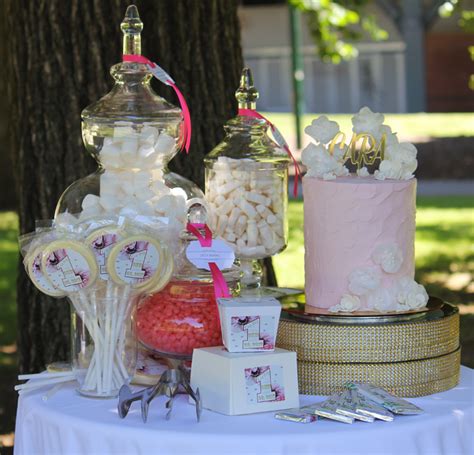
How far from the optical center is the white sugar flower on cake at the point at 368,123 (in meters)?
2.18

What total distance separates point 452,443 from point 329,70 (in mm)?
18308

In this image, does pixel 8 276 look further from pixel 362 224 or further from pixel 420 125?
pixel 420 125

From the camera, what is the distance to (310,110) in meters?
19.5

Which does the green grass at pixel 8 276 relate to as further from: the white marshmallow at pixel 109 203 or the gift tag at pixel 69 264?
the gift tag at pixel 69 264

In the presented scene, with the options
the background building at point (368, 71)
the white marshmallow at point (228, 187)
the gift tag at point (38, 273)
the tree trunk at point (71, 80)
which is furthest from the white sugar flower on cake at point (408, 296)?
the background building at point (368, 71)

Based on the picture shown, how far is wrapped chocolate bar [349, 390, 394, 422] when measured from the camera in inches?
69.8

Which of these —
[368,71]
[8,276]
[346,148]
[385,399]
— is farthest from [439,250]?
[368,71]

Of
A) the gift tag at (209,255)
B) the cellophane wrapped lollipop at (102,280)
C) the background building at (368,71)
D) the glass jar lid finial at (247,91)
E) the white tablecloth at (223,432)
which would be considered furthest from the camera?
the background building at (368,71)

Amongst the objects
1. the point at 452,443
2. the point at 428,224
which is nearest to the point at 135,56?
the point at 452,443

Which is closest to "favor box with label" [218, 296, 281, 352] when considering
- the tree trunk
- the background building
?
the tree trunk

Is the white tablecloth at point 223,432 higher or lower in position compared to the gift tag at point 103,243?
lower

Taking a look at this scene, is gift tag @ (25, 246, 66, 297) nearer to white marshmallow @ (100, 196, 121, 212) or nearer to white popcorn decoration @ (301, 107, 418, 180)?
white marshmallow @ (100, 196, 121, 212)

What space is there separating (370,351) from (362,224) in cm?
27

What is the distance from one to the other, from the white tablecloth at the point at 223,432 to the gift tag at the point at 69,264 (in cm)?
24
